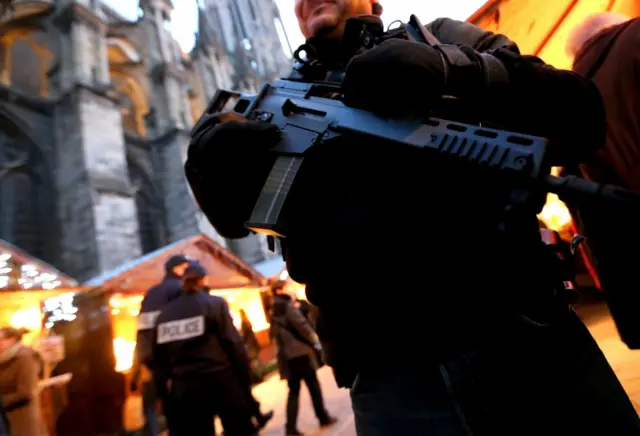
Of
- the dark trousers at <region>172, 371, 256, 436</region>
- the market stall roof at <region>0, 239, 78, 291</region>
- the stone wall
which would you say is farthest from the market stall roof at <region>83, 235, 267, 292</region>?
the stone wall

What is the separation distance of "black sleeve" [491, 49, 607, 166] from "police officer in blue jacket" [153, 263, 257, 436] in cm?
300

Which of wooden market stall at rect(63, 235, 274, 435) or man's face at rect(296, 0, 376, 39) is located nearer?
man's face at rect(296, 0, 376, 39)

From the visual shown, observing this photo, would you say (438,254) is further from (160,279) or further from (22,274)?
(160,279)

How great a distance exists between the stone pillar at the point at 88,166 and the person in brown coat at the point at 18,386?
6.59 m

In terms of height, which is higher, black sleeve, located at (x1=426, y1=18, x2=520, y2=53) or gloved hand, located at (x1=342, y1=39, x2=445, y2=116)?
black sleeve, located at (x1=426, y1=18, x2=520, y2=53)

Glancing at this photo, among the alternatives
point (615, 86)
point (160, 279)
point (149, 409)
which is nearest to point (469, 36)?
point (615, 86)

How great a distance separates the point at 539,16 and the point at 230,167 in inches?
130

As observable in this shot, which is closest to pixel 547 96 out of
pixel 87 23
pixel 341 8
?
pixel 341 8

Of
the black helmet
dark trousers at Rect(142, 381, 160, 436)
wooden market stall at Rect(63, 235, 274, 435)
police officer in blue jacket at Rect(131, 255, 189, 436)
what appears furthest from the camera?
wooden market stall at Rect(63, 235, 274, 435)

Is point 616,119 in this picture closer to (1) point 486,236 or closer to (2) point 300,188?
(1) point 486,236

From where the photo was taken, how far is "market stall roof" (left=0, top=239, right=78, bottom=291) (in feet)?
18.0

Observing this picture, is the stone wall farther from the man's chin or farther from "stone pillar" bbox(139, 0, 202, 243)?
the man's chin

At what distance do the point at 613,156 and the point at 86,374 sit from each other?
685cm

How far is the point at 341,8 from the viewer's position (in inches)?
50.6
